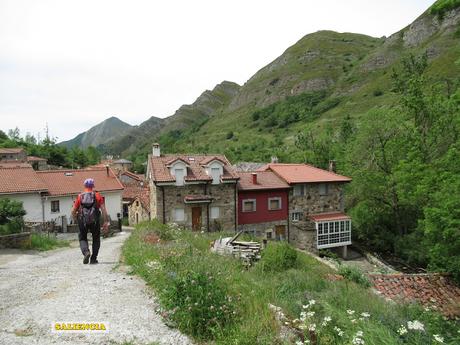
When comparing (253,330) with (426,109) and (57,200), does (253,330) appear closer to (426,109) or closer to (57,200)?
(426,109)

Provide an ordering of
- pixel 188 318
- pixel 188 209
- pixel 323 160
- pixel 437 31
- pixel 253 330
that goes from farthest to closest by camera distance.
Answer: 1. pixel 437 31
2. pixel 323 160
3. pixel 188 209
4. pixel 188 318
5. pixel 253 330

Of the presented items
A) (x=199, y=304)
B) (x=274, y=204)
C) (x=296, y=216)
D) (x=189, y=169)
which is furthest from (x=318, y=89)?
(x=199, y=304)

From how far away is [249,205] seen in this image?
28016 mm

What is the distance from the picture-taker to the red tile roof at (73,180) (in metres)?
31.5

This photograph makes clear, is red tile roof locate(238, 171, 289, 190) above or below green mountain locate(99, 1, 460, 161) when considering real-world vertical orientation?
below

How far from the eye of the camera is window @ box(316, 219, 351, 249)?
28.3 metres

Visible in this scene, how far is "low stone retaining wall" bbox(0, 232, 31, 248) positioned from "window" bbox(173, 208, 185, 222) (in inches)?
498

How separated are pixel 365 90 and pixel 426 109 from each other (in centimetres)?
8187

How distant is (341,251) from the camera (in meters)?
29.6

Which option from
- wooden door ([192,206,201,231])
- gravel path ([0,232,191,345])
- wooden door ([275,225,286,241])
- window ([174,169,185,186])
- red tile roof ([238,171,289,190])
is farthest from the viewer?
wooden door ([275,225,286,241])

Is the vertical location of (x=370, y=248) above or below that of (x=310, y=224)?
below

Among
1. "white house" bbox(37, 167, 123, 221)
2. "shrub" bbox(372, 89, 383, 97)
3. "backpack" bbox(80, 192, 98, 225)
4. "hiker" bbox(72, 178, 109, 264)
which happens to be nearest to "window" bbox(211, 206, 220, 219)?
"white house" bbox(37, 167, 123, 221)

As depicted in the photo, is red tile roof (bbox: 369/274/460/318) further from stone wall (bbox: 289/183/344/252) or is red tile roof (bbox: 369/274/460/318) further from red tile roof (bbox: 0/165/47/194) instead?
red tile roof (bbox: 0/165/47/194)

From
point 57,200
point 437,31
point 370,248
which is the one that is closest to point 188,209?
point 57,200
